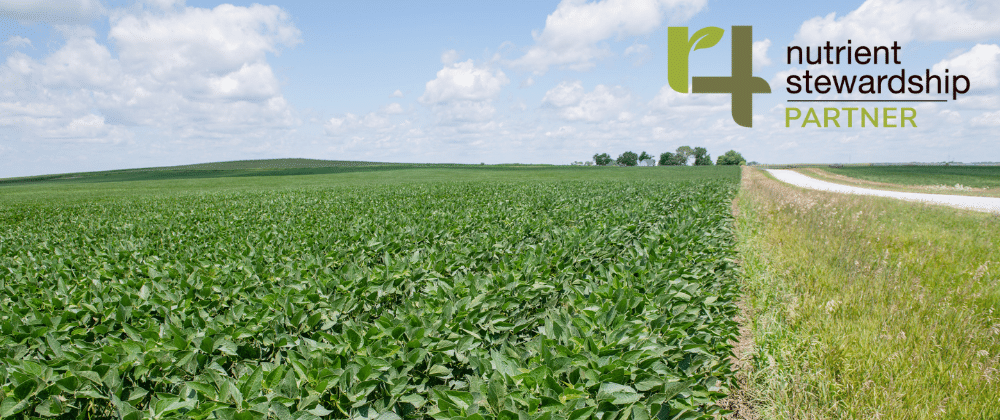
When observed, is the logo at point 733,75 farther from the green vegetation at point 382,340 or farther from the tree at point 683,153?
the tree at point 683,153

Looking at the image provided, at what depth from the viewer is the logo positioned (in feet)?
67.0

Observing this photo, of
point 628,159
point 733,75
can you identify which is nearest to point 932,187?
point 733,75

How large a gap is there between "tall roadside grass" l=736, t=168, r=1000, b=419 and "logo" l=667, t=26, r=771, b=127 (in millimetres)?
14061

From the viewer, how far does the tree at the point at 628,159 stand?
152350 mm

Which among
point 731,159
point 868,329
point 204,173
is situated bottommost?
point 868,329

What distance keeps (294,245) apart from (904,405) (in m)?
7.14

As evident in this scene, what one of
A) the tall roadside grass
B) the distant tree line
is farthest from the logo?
the distant tree line

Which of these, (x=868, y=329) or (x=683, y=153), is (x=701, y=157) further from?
(x=868, y=329)

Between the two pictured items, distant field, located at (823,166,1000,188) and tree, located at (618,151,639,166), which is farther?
tree, located at (618,151,639,166)

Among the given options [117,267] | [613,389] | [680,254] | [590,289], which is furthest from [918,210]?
[117,267]

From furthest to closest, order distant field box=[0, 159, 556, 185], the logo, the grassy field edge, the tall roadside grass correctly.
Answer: distant field box=[0, 159, 556, 185] < the grassy field edge < the logo < the tall roadside grass

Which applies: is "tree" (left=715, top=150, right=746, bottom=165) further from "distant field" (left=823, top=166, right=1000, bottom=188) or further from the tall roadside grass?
the tall roadside grass

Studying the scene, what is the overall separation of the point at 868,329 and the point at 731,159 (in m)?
164

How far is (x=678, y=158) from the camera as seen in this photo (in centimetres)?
15525
